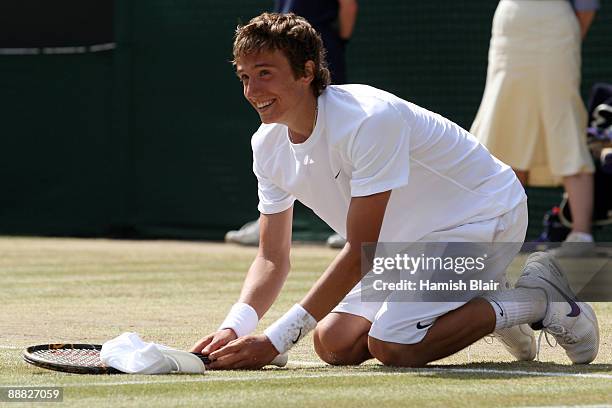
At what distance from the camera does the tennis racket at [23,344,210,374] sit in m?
4.56

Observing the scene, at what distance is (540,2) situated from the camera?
32.8 feet

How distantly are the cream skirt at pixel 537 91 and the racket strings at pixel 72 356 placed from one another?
5.61 meters

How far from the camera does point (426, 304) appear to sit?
4.98 metres

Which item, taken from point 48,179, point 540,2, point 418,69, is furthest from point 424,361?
point 48,179

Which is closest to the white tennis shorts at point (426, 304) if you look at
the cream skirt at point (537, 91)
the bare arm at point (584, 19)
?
the cream skirt at point (537, 91)

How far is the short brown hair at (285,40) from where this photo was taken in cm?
479

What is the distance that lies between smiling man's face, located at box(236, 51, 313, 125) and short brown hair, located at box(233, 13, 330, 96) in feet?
0.07

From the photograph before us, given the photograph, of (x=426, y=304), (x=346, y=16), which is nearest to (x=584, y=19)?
(x=346, y=16)

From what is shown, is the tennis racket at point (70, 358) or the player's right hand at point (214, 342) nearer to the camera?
the tennis racket at point (70, 358)

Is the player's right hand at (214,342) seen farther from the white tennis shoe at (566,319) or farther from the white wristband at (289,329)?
the white tennis shoe at (566,319)

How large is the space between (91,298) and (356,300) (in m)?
2.65

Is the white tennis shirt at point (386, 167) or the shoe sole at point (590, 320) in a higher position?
the white tennis shirt at point (386, 167)

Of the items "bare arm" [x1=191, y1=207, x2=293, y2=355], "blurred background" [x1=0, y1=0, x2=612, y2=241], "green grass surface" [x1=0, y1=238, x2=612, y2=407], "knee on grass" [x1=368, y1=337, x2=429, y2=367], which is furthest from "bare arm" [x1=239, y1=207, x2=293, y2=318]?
"blurred background" [x1=0, y1=0, x2=612, y2=241]

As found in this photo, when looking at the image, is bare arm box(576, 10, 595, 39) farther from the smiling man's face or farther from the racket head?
the racket head
